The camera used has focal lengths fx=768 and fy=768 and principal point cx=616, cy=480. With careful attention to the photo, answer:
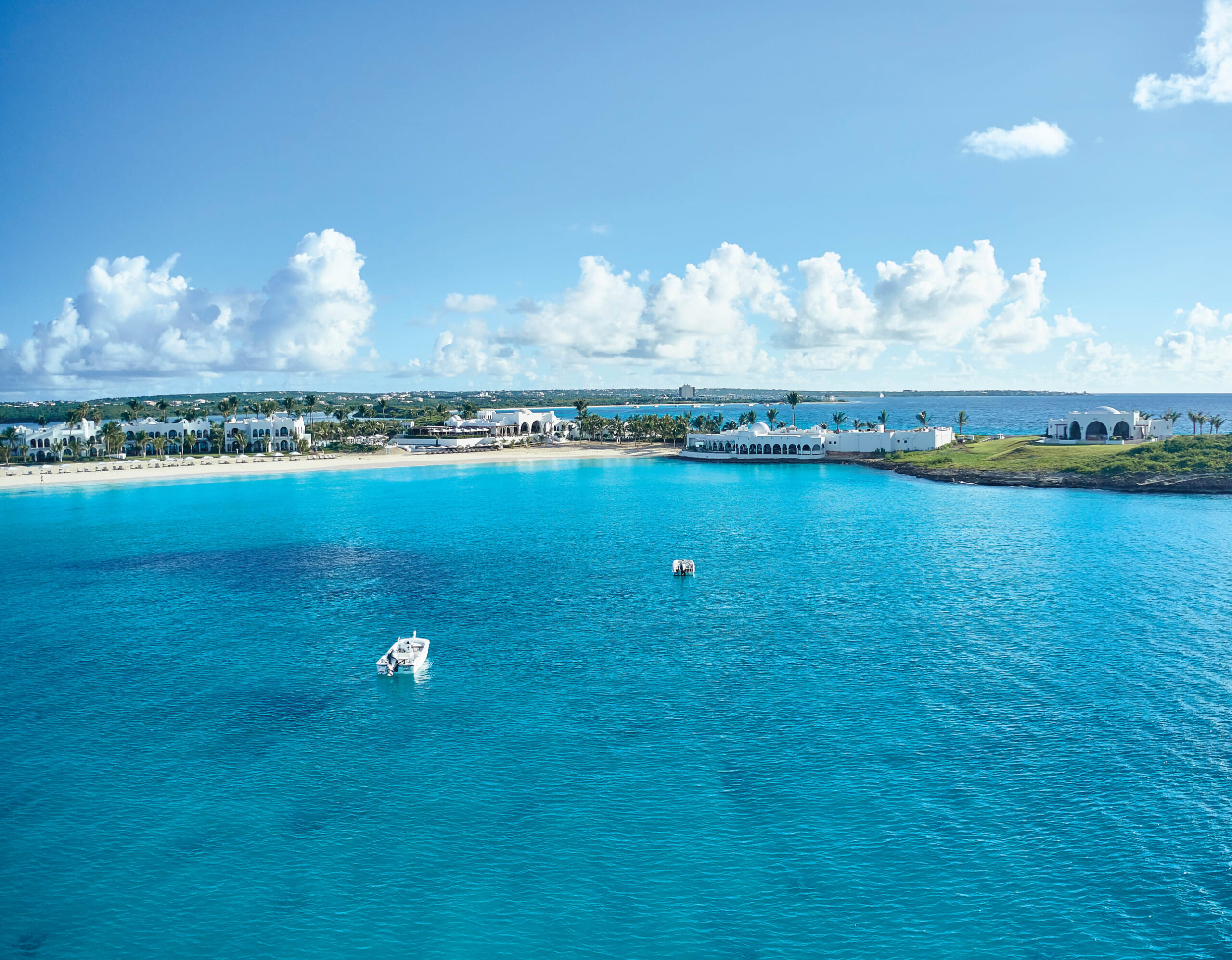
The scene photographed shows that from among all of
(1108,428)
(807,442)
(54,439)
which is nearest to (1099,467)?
(1108,428)

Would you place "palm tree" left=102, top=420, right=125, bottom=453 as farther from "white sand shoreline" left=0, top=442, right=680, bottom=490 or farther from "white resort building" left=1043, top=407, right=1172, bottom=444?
"white resort building" left=1043, top=407, right=1172, bottom=444

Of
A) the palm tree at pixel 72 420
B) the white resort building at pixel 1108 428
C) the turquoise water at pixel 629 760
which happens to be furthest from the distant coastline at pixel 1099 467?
the palm tree at pixel 72 420

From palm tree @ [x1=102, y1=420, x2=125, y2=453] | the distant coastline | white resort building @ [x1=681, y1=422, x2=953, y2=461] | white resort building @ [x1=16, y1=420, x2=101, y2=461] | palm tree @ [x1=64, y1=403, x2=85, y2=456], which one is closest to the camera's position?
the distant coastline

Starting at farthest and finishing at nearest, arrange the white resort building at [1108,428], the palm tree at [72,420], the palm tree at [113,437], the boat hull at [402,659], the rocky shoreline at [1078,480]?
the palm tree at [72,420], the palm tree at [113,437], the white resort building at [1108,428], the rocky shoreline at [1078,480], the boat hull at [402,659]

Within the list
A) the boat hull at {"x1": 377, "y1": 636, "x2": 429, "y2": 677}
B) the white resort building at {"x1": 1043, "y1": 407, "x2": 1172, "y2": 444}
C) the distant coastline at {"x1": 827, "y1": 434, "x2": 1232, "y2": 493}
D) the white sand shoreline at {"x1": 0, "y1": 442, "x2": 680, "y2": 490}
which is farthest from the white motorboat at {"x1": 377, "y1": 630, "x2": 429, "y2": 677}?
the white resort building at {"x1": 1043, "y1": 407, "x2": 1172, "y2": 444}

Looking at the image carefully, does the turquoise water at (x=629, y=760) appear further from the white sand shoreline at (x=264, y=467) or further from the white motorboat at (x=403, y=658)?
the white sand shoreline at (x=264, y=467)

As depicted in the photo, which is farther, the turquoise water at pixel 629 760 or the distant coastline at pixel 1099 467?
the distant coastline at pixel 1099 467
